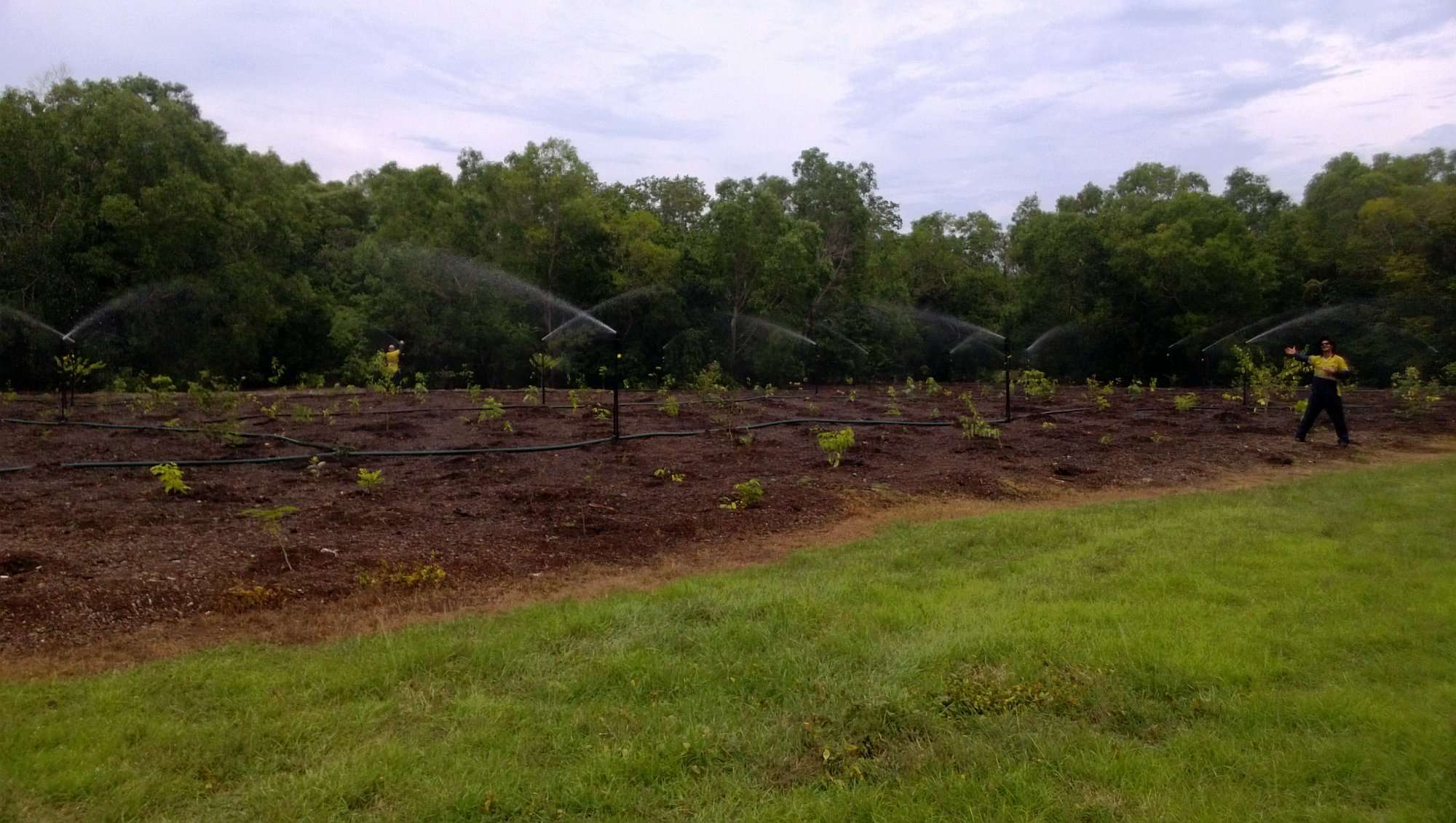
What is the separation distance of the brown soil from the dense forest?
6.05 meters

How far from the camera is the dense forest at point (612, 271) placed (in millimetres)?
19578

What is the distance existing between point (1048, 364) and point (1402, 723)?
27.4 metres

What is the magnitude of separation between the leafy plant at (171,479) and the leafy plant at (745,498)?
174 inches

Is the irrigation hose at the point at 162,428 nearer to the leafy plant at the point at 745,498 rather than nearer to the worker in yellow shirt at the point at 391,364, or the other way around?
the leafy plant at the point at 745,498

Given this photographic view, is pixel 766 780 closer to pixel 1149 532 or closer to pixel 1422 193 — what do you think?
pixel 1149 532

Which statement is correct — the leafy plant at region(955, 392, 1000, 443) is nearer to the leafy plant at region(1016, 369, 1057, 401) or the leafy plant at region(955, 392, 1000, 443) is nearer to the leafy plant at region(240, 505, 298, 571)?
the leafy plant at region(1016, 369, 1057, 401)

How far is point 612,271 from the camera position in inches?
983

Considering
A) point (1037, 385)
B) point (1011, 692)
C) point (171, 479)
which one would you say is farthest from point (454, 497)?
point (1037, 385)

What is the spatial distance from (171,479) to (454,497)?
2189 mm

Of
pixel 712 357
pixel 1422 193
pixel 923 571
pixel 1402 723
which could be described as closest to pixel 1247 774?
pixel 1402 723

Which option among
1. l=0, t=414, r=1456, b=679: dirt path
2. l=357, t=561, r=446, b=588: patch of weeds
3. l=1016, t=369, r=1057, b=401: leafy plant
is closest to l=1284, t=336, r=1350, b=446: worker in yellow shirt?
l=0, t=414, r=1456, b=679: dirt path

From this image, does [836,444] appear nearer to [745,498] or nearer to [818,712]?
[745,498]

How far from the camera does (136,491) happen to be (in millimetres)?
7527

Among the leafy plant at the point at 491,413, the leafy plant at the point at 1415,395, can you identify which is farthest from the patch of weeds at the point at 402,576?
the leafy plant at the point at 1415,395
